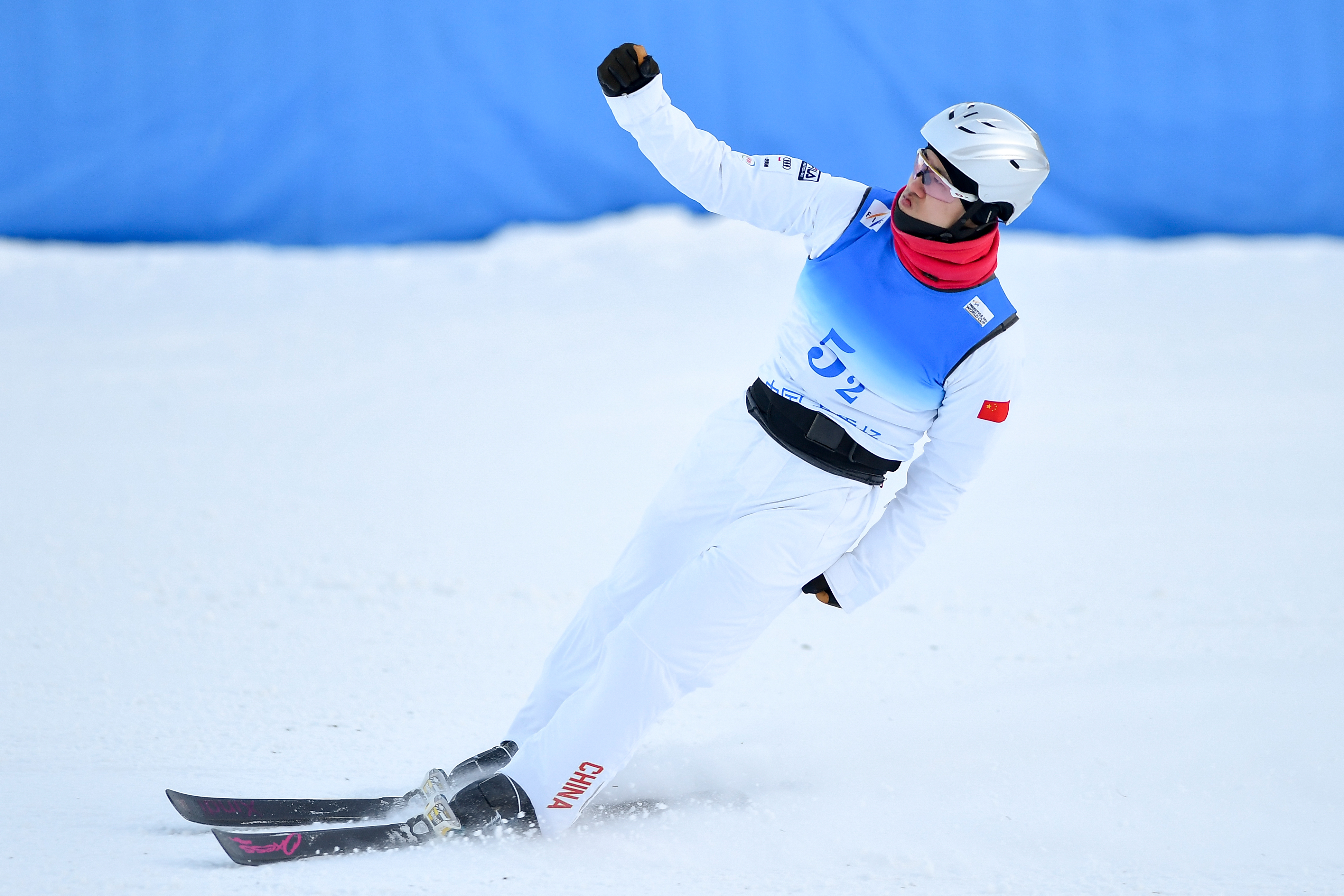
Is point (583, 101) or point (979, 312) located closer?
point (979, 312)

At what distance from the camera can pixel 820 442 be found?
2.08 meters

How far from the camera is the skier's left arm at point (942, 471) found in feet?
6.64

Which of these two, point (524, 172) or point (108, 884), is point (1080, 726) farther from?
point (524, 172)

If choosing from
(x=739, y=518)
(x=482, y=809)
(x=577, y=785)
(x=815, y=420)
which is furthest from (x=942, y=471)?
(x=482, y=809)

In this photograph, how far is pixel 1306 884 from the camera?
6.79 ft

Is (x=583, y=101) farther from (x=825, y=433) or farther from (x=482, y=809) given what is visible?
(x=482, y=809)

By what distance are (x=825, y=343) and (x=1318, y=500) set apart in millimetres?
3103

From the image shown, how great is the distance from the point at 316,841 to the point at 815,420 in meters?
1.16

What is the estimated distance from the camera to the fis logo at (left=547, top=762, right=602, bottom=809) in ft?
6.61

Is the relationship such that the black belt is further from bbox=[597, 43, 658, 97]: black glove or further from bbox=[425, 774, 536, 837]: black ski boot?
bbox=[425, 774, 536, 837]: black ski boot

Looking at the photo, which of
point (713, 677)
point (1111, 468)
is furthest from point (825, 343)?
point (1111, 468)

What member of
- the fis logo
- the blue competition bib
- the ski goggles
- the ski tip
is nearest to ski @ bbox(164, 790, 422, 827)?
the ski tip

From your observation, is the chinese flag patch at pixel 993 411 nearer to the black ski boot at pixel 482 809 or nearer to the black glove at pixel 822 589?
the black glove at pixel 822 589

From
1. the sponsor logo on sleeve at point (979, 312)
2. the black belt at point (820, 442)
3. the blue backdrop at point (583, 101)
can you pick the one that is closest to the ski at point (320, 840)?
the black belt at point (820, 442)
